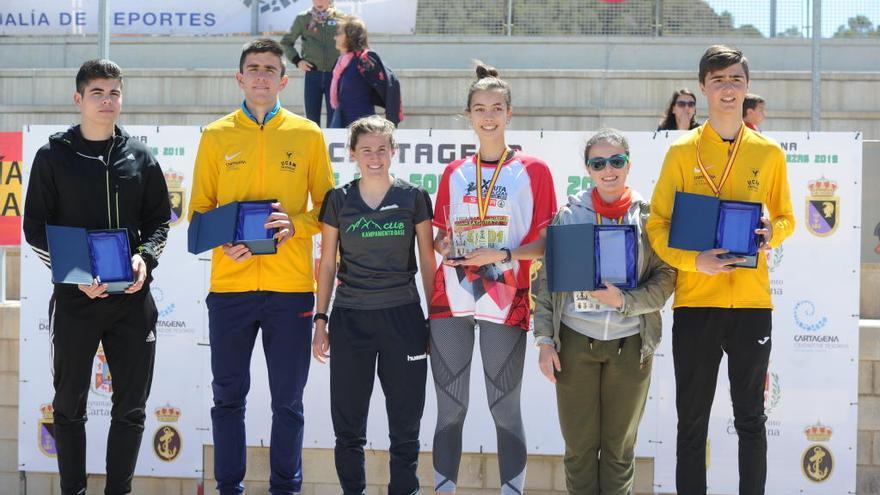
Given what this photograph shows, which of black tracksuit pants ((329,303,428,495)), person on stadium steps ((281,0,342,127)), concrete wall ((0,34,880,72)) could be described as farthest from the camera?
concrete wall ((0,34,880,72))

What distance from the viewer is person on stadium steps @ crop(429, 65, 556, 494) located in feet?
14.6

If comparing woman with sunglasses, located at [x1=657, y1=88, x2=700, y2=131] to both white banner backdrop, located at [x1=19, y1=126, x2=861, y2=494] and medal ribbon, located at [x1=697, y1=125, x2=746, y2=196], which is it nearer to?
white banner backdrop, located at [x1=19, y1=126, x2=861, y2=494]

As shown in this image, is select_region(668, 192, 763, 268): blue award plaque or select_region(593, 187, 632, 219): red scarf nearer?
select_region(668, 192, 763, 268): blue award plaque

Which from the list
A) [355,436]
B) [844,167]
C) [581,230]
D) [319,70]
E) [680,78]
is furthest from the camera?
[680,78]

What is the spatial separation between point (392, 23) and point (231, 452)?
7.05m

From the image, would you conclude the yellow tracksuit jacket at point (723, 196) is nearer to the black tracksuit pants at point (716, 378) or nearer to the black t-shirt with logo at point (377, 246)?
the black tracksuit pants at point (716, 378)

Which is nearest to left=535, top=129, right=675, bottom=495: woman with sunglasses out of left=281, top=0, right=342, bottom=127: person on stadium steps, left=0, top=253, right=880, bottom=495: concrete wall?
left=0, top=253, right=880, bottom=495: concrete wall

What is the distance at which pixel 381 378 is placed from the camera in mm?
4570

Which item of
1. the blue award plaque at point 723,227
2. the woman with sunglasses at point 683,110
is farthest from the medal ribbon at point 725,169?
the woman with sunglasses at point 683,110

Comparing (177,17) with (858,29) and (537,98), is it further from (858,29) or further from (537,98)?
(858,29)

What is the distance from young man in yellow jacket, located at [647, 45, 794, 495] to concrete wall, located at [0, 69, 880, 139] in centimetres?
578

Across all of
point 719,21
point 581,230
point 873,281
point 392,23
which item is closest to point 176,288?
point 581,230

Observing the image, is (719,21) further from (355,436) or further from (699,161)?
(355,436)

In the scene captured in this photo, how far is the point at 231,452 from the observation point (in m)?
4.63
